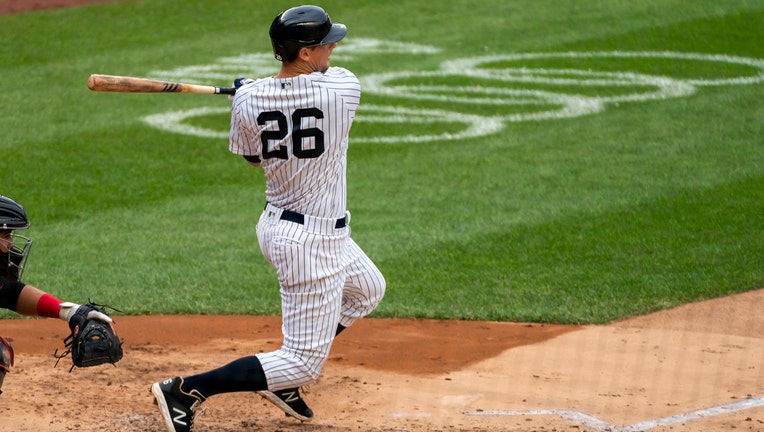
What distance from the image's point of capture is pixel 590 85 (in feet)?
41.3

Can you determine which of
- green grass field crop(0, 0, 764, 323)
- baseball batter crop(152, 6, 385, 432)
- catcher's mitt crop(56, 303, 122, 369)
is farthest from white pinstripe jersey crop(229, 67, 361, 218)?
green grass field crop(0, 0, 764, 323)

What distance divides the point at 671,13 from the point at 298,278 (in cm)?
1165

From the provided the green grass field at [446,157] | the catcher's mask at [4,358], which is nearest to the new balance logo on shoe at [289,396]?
the catcher's mask at [4,358]

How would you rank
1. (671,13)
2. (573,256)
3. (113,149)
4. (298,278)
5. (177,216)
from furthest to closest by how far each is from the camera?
(671,13) < (113,149) < (177,216) < (573,256) < (298,278)

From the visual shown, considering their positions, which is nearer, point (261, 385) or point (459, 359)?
point (261, 385)

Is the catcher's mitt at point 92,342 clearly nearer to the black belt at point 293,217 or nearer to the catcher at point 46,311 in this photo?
the catcher at point 46,311

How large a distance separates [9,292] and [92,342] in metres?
0.51

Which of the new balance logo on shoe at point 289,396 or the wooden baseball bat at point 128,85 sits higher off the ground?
the wooden baseball bat at point 128,85

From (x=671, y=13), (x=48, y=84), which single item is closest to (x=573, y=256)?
(x=48, y=84)

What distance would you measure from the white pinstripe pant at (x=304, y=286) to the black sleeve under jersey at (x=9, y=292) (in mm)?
1022

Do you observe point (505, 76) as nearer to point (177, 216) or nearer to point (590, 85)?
point (590, 85)

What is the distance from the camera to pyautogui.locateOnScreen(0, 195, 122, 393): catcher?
4.53m

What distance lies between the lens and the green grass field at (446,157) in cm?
751

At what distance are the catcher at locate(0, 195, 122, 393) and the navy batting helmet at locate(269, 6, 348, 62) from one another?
125 centimetres
